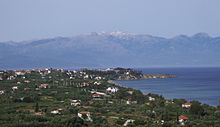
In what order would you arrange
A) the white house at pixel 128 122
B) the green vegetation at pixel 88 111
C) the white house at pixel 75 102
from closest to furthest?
the green vegetation at pixel 88 111 → the white house at pixel 128 122 → the white house at pixel 75 102

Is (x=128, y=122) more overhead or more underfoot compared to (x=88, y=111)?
more underfoot

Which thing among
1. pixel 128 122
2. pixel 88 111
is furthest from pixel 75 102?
pixel 128 122

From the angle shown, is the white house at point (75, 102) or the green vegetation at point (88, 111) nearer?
the green vegetation at point (88, 111)

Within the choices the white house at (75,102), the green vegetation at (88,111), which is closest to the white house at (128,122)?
the green vegetation at (88,111)

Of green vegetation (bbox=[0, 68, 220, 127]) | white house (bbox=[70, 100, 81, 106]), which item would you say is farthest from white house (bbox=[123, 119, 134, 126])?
white house (bbox=[70, 100, 81, 106])

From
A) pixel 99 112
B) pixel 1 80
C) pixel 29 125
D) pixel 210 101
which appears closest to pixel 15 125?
pixel 29 125

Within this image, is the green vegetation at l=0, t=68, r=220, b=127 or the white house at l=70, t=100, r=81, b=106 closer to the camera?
the green vegetation at l=0, t=68, r=220, b=127

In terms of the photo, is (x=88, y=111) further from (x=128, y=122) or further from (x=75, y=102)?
(x=75, y=102)

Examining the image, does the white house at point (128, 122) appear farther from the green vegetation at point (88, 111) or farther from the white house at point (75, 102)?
the white house at point (75, 102)

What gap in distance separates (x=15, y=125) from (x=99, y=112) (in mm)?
12493

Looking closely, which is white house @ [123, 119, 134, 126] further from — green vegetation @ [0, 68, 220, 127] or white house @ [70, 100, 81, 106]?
white house @ [70, 100, 81, 106]

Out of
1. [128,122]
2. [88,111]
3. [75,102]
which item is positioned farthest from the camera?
[75,102]

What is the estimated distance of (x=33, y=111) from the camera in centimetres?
4634

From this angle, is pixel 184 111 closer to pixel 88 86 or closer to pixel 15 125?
pixel 15 125
